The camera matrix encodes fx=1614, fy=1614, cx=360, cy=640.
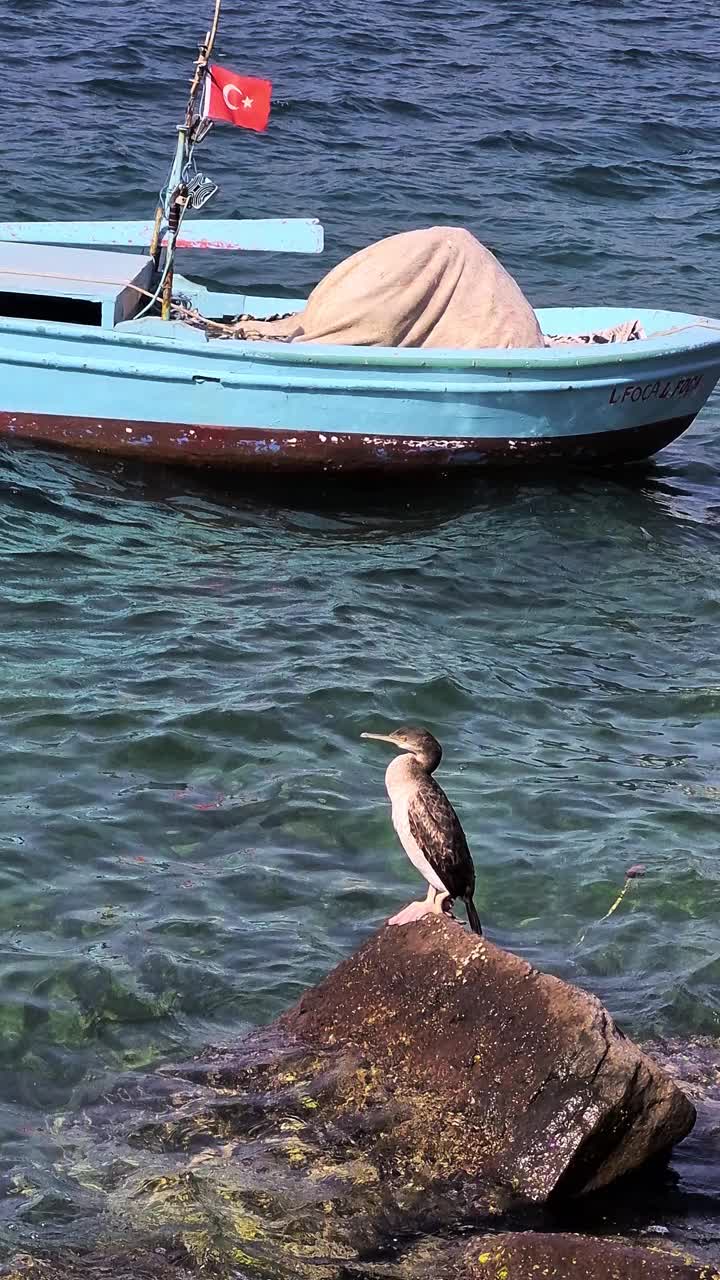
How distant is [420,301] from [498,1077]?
652cm

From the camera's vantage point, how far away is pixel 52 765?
668 centimetres

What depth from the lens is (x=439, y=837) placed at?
4840 mm

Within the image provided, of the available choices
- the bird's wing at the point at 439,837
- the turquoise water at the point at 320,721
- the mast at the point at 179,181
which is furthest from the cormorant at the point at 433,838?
the mast at the point at 179,181

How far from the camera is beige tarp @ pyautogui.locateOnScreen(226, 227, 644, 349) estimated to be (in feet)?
32.1

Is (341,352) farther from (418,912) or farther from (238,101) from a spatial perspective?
(418,912)

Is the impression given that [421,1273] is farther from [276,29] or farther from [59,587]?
[276,29]

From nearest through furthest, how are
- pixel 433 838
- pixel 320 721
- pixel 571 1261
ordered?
1. pixel 571 1261
2. pixel 433 838
3. pixel 320 721

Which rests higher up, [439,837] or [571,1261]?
[439,837]

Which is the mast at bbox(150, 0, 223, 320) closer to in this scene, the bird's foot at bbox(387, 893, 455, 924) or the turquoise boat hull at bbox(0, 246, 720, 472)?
the turquoise boat hull at bbox(0, 246, 720, 472)

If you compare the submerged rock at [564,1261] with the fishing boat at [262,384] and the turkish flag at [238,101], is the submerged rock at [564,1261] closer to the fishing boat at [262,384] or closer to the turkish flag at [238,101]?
the fishing boat at [262,384]

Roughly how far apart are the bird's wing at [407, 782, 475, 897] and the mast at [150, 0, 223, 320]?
18.8ft

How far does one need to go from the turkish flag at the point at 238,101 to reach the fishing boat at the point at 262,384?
0.01 m

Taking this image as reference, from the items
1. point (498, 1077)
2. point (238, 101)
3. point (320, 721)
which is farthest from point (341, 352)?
point (498, 1077)

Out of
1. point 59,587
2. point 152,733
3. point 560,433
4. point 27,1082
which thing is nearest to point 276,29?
point 560,433
